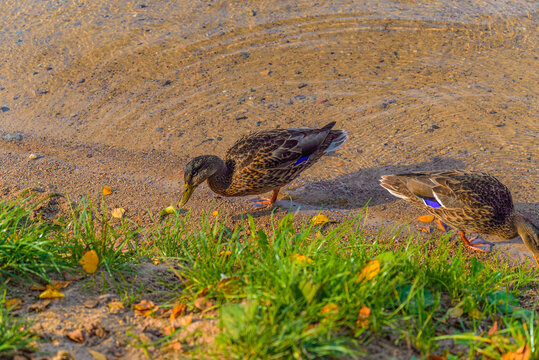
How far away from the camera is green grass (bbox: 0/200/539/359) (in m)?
2.36

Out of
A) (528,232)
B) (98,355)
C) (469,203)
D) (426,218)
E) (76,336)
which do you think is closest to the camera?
(98,355)

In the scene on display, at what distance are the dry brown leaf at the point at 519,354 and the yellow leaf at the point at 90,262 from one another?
2440 mm

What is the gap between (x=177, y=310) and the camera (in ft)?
9.35

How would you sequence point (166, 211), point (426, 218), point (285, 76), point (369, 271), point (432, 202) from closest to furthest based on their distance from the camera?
point (369, 271)
point (432, 202)
point (166, 211)
point (426, 218)
point (285, 76)

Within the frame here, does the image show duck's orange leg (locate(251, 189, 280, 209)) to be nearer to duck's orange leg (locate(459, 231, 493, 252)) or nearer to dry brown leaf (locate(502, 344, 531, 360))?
duck's orange leg (locate(459, 231, 493, 252))

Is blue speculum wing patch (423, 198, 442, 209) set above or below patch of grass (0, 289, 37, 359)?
below

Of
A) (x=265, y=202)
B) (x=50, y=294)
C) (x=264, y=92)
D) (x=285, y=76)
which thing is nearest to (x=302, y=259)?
(x=50, y=294)

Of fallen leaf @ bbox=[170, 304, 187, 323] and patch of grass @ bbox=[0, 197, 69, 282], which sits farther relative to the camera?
patch of grass @ bbox=[0, 197, 69, 282]

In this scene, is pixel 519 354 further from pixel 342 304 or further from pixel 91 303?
pixel 91 303

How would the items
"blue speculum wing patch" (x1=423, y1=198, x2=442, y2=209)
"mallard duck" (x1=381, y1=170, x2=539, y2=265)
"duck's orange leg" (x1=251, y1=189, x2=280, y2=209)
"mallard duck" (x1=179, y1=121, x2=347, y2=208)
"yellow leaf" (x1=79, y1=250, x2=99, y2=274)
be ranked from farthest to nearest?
"duck's orange leg" (x1=251, y1=189, x2=280, y2=209)
"mallard duck" (x1=179, y1=121, x2=347, y2=208)
"blue speculum wing patch" (x1=423, y1=198, x2=442, y2=209)
"mallard duck" (x1=381, y1=170, x2=539, y2=265)
"yellow leaf" (x1=79, y1=250, x2=99, y2=274)

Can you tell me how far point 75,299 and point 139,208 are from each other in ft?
6.90

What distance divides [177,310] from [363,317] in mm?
1076

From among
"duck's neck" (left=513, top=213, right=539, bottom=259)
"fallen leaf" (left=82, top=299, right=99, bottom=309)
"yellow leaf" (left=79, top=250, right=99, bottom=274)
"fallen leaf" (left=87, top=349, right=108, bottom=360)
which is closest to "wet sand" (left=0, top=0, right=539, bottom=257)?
"duck's neck" (left=513, top=213, right=539, bottom=259)

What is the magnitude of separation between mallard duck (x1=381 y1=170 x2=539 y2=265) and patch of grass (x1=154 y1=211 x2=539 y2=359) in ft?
4.69
